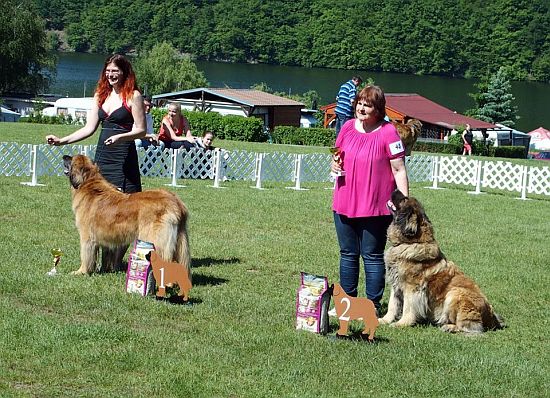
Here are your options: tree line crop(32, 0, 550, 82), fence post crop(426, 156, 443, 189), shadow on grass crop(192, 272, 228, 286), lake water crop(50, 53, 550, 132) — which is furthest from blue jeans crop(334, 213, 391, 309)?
tree line crop(32, 0, 550, 82)

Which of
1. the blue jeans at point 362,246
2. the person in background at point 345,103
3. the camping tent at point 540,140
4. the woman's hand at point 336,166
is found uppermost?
the person in background at point 345,103

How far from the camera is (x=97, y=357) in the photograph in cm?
553

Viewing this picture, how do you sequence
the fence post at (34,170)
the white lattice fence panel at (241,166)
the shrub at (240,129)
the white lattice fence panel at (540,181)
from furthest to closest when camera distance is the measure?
the shrub at (240,129), the white lattice fence panel at (540,181), the white lattice fence panel at (241,166), the fence post at (34,170)

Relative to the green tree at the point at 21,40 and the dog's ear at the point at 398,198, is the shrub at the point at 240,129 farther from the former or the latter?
the dog's ear at the point at 398,198

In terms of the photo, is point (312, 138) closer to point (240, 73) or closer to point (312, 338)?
point (312, 338)

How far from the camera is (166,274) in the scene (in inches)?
280

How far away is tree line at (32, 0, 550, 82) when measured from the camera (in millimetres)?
156875

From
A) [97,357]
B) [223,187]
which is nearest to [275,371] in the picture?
[97,357]

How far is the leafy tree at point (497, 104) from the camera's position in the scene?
270 ft

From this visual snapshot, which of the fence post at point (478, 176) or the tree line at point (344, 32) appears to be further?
the tree line at point (344, 32)

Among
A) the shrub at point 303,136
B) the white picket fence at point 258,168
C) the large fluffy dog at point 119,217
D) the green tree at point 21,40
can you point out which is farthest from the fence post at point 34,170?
the green tree at point 21,40

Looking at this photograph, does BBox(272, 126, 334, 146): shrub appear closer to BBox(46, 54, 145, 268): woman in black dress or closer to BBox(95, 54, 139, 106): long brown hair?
BBox(46, 54, 145, 268): woman in black dress

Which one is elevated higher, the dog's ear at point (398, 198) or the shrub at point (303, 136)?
the dog's ear at point (398, 198)

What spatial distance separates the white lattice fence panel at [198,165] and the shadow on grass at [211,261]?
8.70 metres
